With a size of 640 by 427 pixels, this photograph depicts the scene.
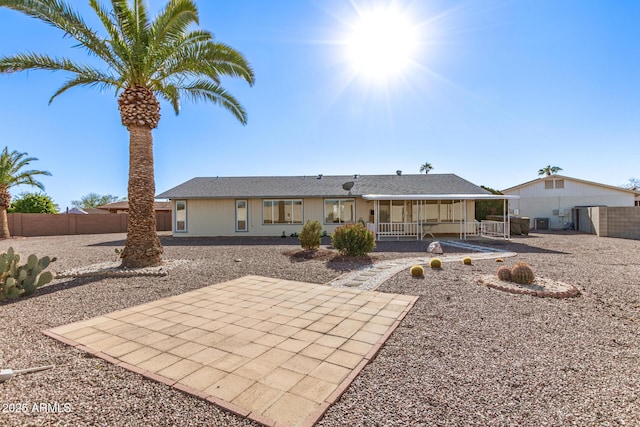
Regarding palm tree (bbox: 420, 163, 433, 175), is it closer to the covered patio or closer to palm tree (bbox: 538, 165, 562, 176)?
palm tree (bbox: 538, 165, 562, 176)

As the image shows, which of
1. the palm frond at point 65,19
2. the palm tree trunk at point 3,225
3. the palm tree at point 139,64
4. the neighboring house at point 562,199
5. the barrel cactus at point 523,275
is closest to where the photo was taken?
the barrel cactus at point 523,275

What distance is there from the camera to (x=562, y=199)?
24297 millimetres

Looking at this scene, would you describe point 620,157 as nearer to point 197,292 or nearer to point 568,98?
point 568,98

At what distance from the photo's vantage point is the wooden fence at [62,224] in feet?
73.4

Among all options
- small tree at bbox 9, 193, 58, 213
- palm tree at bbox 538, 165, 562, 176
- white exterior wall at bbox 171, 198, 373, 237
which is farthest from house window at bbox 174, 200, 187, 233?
palm tree at bbox 538, 165, 562, 176

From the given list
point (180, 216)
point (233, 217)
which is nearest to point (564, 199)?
point (233, 217)

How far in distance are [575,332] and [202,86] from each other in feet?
36.5

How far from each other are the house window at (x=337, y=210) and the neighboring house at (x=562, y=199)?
1545cm

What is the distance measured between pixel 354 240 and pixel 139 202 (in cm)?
662

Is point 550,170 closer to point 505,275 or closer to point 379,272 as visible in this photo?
point 505,275

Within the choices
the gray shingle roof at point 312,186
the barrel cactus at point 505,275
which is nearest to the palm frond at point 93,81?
the gray shingle roof at point 312,186

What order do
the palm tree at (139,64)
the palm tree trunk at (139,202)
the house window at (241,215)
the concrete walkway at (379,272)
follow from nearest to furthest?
the concrete walkway at (379,272)
the palm tree at (139,64)
the palm tree trunk at (139,202)
the house window at (241,215)

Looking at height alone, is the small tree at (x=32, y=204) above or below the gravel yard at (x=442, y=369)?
above

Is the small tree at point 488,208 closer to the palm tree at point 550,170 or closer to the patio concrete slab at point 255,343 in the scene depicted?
the patio concrete slab at point 255,343
